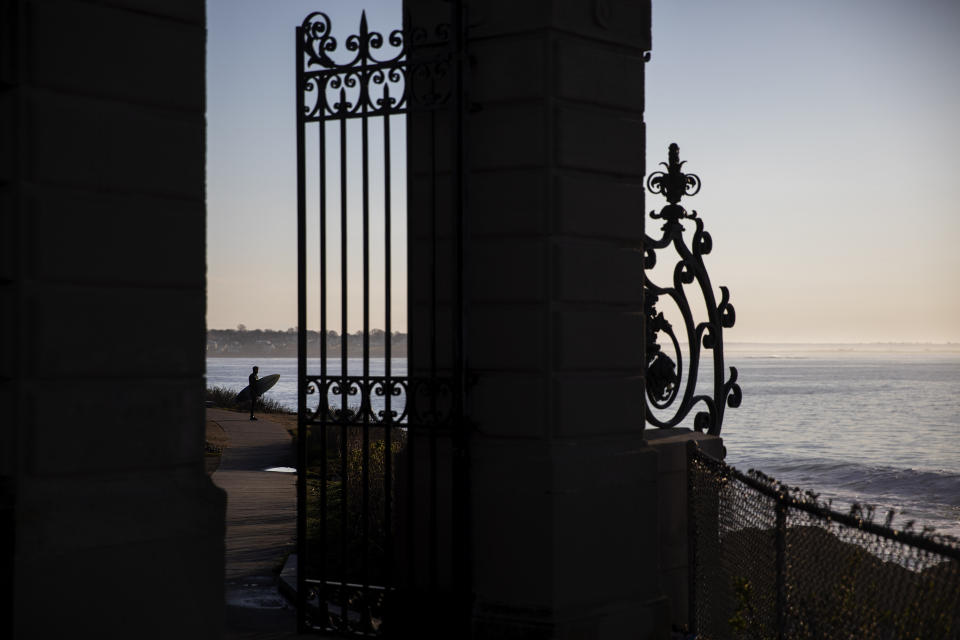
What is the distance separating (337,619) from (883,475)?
31806 millimetres

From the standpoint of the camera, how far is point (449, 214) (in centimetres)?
666

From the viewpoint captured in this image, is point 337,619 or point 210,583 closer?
point 210,583

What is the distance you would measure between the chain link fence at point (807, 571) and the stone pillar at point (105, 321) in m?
2.99

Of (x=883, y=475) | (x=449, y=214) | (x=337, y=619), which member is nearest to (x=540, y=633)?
(x=337, y=619)

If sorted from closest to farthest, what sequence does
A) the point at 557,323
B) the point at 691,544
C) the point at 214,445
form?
the point at 557,323
the point at 691,544
the point at 214,445

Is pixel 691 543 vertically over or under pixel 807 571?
under

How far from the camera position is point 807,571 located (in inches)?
202

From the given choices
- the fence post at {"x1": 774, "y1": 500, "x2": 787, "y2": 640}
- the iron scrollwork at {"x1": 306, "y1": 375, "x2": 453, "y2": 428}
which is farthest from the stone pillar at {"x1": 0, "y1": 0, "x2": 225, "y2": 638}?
the fence post at {"x1": 774, "y1": 500, "x2": 787, "y2": 640}

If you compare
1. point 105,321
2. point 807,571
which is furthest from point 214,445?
point 807,571

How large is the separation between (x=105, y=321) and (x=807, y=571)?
3777mm

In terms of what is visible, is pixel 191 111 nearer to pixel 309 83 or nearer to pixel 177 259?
pixel 177 259

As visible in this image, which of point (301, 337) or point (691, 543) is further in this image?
point (691, 543)

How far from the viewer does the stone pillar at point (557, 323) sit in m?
6.19

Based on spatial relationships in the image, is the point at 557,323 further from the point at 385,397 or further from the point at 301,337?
the point at 301,337
